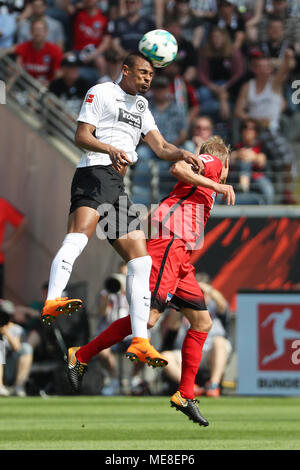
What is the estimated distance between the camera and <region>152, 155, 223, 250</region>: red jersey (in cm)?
895

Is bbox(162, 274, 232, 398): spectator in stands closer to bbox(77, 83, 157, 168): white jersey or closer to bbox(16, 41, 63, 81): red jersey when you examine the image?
bbox(16, 41, 63, 81): red jersey

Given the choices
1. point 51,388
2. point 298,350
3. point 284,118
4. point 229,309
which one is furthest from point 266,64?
point 51,388

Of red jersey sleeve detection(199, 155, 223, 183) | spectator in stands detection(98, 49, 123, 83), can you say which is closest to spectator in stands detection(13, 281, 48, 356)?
spectator in stands detection(98, 49, 123, 83)

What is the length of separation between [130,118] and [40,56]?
32.8ft

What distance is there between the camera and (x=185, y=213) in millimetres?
8945

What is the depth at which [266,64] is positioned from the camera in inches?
678

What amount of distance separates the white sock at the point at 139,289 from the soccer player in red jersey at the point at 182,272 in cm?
35

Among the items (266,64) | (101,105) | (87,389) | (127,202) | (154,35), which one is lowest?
(87,389)

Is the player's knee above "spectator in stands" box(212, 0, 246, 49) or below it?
below

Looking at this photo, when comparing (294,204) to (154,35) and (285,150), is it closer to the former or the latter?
(285,150)

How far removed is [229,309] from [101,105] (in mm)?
8239

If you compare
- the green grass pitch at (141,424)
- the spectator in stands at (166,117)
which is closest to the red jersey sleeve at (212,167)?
the green grass pitch at (141,424)

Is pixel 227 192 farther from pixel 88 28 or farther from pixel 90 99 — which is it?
pixel 88 28

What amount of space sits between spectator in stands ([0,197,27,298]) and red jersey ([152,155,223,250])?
8.04 metres
